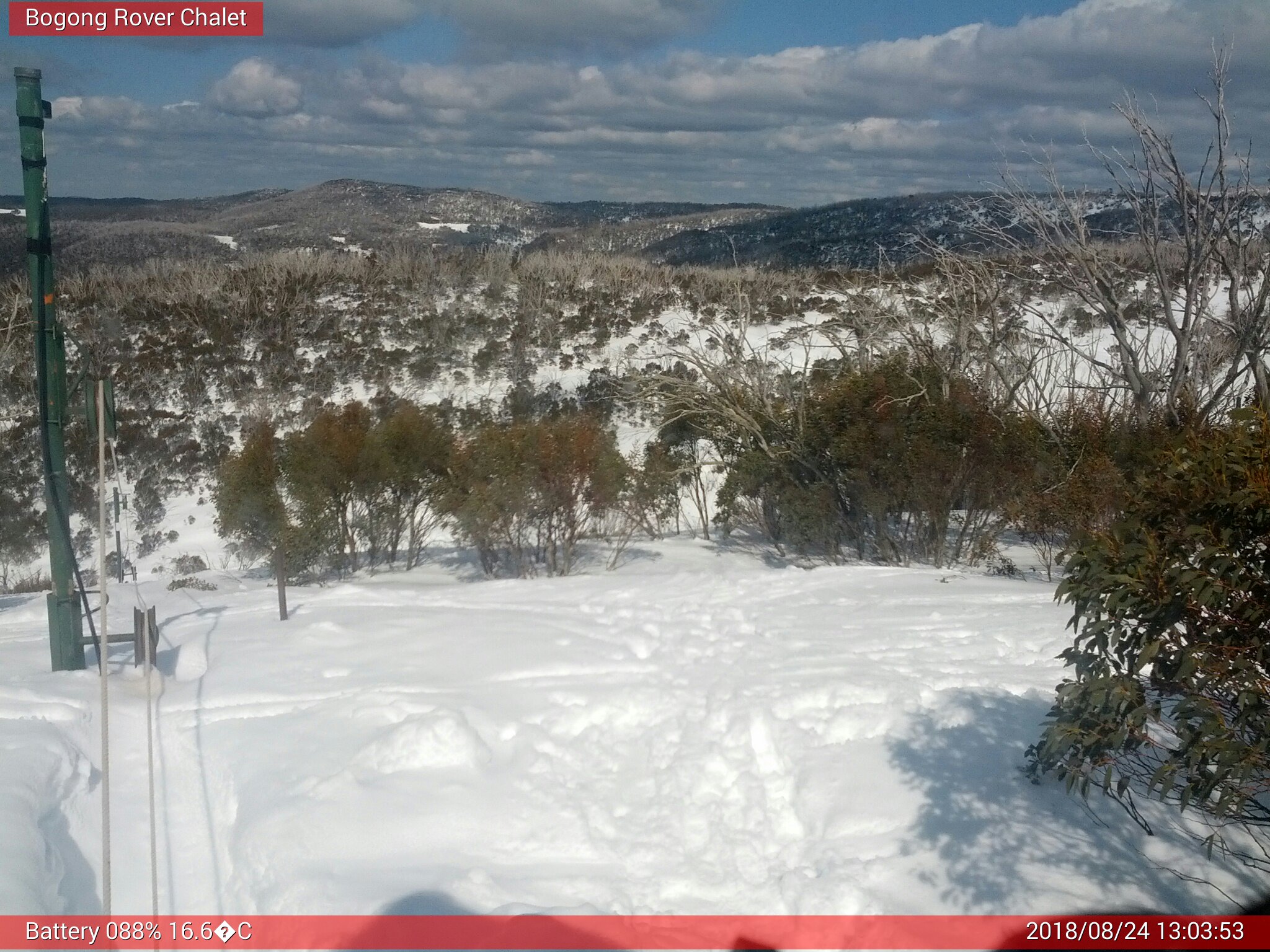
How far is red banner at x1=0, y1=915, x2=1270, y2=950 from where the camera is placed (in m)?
3.55

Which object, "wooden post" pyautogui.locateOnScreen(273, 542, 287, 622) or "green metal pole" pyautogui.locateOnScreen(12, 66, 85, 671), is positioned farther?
"wooden post" pyautogui.locateOnScreen(273, 542, 287, 622)

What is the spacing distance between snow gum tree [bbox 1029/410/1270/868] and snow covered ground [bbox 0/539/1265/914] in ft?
2.96

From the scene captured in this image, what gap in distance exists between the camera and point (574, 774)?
5.21 m

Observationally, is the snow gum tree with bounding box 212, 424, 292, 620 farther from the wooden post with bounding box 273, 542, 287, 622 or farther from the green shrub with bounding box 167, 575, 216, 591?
the wooden post with bounding box 273, 542, 287, 622

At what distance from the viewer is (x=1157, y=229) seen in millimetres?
10008

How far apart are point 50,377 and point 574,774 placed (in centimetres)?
402

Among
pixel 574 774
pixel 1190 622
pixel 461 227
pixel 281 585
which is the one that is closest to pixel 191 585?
pixel 281 585

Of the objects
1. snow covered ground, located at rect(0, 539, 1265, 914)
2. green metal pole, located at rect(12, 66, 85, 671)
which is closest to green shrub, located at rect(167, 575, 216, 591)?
snow covered ground, located at rect(0, 539, 1265, 914)

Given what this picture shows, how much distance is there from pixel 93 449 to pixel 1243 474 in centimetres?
1867

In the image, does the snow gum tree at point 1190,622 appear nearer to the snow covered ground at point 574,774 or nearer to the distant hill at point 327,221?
the snow covered ground at point 574,774

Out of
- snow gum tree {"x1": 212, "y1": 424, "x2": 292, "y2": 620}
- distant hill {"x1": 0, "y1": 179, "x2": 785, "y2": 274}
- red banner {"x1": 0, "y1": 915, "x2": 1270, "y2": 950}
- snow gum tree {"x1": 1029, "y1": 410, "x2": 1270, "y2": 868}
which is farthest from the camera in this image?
distant hill {"x1": 0, "y1": 179, "x2": 785, "y2": 274}

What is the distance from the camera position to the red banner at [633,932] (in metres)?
3.55

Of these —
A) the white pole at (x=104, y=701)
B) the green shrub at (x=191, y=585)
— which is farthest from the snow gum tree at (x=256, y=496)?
the white pole at (x=104, y=701)

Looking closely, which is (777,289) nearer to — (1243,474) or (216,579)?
(216,579)
